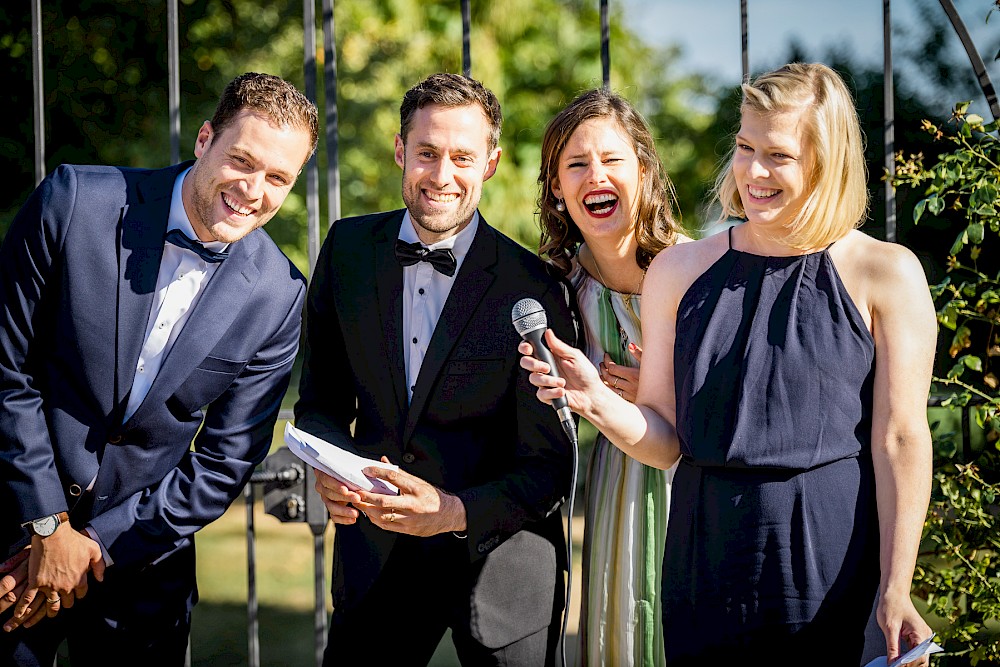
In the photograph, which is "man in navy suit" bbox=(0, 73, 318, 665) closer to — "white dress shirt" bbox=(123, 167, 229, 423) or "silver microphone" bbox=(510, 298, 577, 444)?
"white dress shirt" bbox=(123, 167, 229, 423)

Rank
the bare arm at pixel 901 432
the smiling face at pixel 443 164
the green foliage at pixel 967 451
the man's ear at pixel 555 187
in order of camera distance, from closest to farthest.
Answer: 1. the bare arm at pixel 901 432
2. the smiling face at pixel 443 164
3. the man's ear at pixel 555 187
4. the green foliage at pixel 967 451

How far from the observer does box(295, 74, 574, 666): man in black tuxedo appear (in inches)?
91.8

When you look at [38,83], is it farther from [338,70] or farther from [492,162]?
[338,70]

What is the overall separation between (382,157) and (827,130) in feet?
20.7

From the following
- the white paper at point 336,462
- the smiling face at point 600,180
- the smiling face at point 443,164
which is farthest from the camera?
the smiling face at point 600,180

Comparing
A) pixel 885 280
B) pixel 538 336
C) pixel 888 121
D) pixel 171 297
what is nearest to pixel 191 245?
pixel 171 297

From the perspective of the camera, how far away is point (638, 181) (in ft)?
8.46

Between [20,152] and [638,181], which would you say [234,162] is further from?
[20,152]

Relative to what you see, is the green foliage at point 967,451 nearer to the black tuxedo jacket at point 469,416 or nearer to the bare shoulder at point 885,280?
the bare shoulder at point 885,280

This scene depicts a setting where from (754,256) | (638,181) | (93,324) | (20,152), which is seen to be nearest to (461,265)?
(638,181)

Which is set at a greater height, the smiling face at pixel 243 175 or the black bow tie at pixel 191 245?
the smiling face at pixel 243 175

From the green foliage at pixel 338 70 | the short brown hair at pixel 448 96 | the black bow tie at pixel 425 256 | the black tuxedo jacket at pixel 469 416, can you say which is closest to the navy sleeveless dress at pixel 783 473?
the black tuxedo jacket at pixel 469 416

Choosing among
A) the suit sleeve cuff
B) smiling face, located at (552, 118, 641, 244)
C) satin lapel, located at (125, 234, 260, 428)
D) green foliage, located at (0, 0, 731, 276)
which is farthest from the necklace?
green foliage, located at (0, 0, 731, 276)

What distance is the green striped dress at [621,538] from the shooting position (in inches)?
98.4
